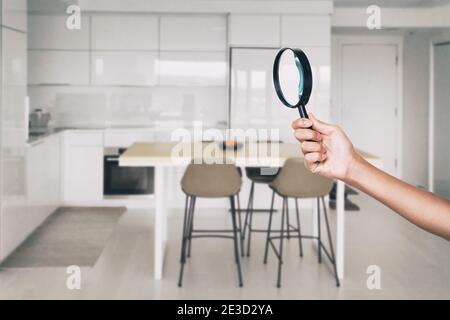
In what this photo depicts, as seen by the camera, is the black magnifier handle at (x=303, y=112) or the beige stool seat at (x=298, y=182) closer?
the black magnifier handle at (x=303, y=112)

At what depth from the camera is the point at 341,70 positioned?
713 centimetres

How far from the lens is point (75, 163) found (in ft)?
18.5

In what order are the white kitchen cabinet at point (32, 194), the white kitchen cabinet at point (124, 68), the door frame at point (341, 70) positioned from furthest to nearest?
the door frame at point (341, 70)
the white kitchen cabinet at point (124, 68)
the white kitchen cabinet at point (32, 194)

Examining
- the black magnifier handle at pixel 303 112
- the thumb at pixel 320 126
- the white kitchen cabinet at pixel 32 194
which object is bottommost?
the white kitchen cabinet at pixel 32 194

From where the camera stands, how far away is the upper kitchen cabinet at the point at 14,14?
3474 mm

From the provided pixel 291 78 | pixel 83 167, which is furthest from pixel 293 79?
pixel 83 167

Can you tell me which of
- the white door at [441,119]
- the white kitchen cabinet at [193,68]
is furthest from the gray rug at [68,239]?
the white door at [441,119]

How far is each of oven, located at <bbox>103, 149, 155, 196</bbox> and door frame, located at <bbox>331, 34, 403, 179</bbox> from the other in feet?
8.99

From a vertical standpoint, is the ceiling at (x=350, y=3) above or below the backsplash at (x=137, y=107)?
above

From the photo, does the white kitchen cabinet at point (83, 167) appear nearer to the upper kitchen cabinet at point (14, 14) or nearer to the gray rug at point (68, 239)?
the gray rug at point (68, 239)

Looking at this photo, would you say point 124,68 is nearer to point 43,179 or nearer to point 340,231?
point 43,179

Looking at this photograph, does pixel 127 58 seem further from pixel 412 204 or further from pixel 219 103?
pixel 412 204

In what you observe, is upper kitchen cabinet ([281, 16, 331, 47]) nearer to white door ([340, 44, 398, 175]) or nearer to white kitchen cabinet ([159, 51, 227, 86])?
white kitchen cabinet ([159, 51, 227, 86])

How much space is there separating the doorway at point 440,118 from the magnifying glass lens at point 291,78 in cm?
500
